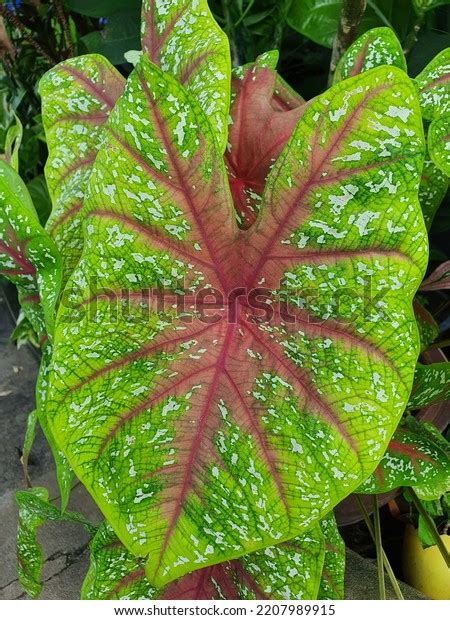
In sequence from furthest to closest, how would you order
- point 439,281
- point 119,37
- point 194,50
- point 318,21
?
point 119,37 → point 318,21 → point 439,281 → point 194,50

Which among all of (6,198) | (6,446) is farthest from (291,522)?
(6,446)

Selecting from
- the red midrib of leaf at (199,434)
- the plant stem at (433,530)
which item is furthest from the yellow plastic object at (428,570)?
the red midrib of leaf at (199,434)

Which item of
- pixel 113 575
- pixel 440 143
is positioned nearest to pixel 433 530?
pixel 113 575

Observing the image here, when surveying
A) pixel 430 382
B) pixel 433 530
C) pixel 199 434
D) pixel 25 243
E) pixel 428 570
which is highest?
pixel 25 243

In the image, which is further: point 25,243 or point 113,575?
point 113,575

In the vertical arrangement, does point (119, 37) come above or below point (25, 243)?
above

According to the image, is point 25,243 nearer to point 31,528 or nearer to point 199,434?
point 199,434

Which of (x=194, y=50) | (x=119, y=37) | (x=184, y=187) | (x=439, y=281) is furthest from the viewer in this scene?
(x=119, y=37)

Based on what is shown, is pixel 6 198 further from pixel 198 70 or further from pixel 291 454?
pixel 291 454
